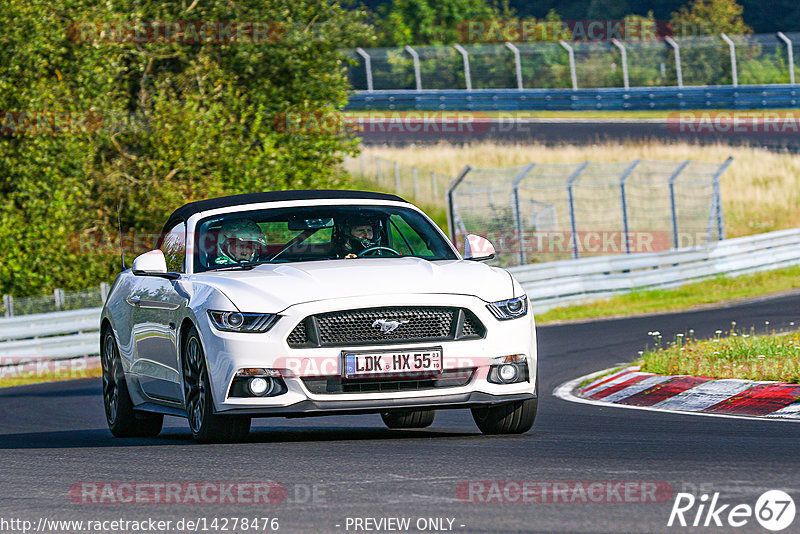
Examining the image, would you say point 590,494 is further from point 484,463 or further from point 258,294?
point 258,294

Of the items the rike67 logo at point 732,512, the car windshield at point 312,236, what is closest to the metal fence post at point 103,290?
the car windshield at point 312,236

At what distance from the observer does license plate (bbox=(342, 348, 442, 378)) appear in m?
8.32

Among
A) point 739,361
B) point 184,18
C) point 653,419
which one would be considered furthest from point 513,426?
point 184,18

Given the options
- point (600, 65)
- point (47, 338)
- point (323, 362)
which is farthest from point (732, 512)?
point (600, 65)

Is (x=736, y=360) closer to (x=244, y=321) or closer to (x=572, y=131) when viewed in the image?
(x=244, y=321)

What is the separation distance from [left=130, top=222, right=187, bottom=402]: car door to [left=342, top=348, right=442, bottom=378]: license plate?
4.27 feet

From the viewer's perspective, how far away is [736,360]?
41.2ft

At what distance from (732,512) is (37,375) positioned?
17.2 meters

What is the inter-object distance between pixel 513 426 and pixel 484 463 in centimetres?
175

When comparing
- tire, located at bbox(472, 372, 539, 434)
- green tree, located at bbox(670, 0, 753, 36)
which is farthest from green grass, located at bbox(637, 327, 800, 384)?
green tree, located at bbox(670, 0, 753, 36)

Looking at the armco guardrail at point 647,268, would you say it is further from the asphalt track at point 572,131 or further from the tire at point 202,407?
the tire at point 202,407

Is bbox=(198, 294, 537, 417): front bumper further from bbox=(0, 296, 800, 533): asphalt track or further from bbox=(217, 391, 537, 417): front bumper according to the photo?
bbox=(0, 296, 800, 533): asphalt track

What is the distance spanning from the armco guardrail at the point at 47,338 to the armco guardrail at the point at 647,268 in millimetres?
7078

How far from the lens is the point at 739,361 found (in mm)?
12461
